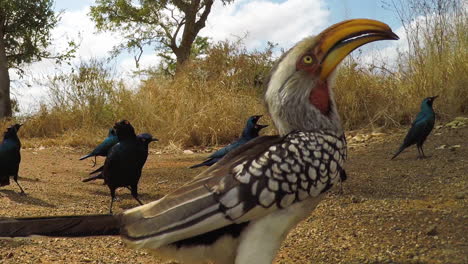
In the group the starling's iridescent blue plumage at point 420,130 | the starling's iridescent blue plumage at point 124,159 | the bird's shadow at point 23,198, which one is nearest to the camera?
the starling's iridescent blue plumage at point 124,159

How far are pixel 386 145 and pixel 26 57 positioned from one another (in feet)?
45.9

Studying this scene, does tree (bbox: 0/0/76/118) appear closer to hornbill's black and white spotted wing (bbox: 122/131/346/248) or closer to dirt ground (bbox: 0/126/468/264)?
dirt ground (bbox: 0/126/468/264)

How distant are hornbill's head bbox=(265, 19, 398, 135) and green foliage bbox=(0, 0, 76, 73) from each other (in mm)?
15868

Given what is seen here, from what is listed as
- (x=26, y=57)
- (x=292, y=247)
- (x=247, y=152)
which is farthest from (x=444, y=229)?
Answer: (x=26, y=57)

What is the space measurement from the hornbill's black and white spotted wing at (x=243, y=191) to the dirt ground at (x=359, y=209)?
75 cm

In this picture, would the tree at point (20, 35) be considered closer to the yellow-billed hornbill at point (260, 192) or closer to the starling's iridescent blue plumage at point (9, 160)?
the starling's iridescent blue plumage at point (9, 160)

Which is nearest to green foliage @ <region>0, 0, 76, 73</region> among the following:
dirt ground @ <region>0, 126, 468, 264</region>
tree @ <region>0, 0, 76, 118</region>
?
tree @ <region>0, 0, 76, 118</region>

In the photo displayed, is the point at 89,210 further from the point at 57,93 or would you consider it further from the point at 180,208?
the point at 57,93

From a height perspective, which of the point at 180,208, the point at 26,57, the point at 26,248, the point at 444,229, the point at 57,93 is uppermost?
the point at 26,57

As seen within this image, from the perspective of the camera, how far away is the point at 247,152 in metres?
2.15

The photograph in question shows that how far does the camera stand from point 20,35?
16.7 metres

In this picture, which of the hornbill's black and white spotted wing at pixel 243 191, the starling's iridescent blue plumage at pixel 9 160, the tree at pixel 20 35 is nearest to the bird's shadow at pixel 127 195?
the starling's iridescent blue plumage at pixel 9 160

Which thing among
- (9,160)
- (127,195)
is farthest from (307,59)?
(9,160)

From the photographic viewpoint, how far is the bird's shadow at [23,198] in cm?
469
